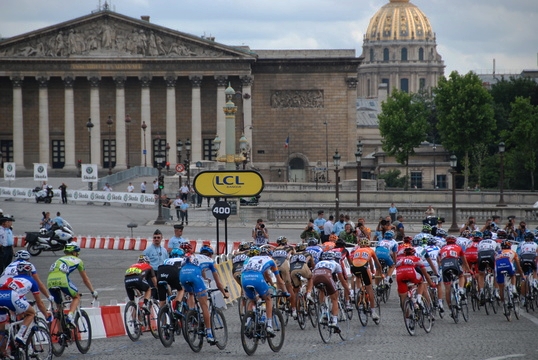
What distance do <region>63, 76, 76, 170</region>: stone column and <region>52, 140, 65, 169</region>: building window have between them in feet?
5.62

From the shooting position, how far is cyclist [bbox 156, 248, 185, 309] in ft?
82.6

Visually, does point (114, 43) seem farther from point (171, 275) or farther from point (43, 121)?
point (171, 275)

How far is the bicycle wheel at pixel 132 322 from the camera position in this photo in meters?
25.3

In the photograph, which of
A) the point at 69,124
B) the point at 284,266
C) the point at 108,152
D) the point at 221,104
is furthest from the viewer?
the point at 108,152

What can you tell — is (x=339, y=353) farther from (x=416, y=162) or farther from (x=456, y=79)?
(x=416, y=162)

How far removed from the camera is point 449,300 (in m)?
28.5

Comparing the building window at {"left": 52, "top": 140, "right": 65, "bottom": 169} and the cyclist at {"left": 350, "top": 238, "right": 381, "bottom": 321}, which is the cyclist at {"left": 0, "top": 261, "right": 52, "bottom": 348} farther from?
the building window at {"left": 52, "top": 140, "right": 65, "bottom": 169}

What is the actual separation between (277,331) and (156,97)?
3873 inches

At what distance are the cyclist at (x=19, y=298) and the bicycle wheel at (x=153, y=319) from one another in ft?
12.5

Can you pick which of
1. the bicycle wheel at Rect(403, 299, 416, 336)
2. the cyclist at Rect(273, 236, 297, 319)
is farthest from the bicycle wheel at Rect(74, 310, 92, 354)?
the bicycle wheel at Rect(403, 299, 416, 336)

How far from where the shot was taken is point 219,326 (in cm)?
2442

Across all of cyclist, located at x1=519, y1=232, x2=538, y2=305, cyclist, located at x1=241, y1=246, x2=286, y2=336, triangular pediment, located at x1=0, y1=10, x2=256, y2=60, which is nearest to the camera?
cyclist, located at x1=241, y1=246, x2=286, y2=336

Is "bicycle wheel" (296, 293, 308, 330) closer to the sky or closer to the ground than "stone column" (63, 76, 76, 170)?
closer to the ground

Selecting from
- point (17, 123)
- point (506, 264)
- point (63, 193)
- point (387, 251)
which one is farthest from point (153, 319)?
point (17, 123)
